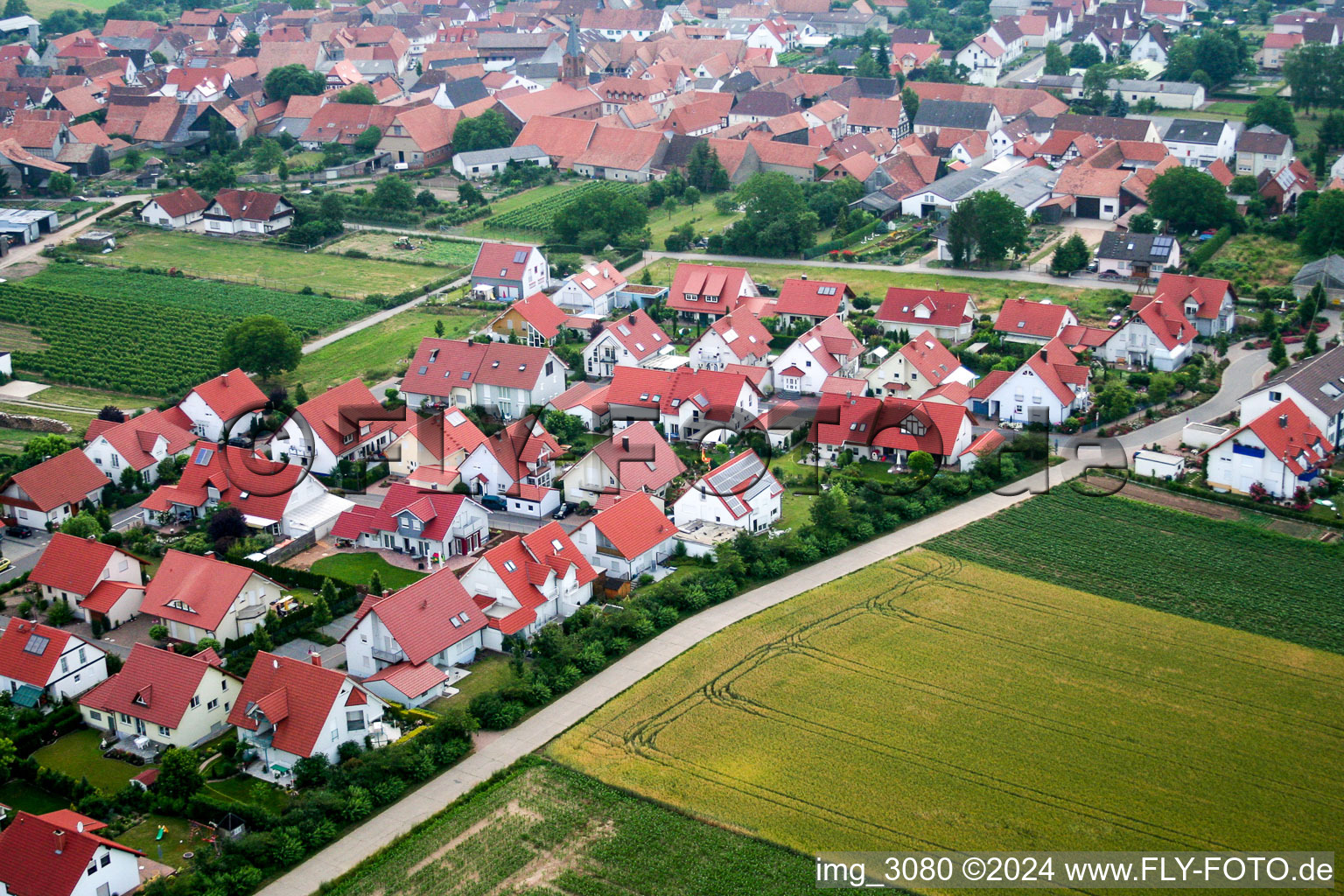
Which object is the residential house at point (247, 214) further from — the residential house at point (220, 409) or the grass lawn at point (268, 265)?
the residential house at point (220, 409)

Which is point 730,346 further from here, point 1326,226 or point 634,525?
point 1326,226

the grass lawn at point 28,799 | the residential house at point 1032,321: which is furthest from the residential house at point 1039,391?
the grass lawn at point 28,799

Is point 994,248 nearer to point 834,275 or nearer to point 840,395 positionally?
point 834,275

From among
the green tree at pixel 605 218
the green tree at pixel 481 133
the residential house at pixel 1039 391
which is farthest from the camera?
the green tree at pixel 481 133

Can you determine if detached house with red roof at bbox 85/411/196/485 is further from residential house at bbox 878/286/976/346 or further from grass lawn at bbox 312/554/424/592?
residential house at bbox 878/286/976/346

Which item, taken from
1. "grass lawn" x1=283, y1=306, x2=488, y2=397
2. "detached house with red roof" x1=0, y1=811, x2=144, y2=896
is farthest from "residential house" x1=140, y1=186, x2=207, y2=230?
"detached house with red roof" x1=0, y1=811, x2=144, y2=896

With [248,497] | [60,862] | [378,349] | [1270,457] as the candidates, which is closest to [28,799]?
[60,862]

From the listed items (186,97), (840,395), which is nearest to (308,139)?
(186,97)
